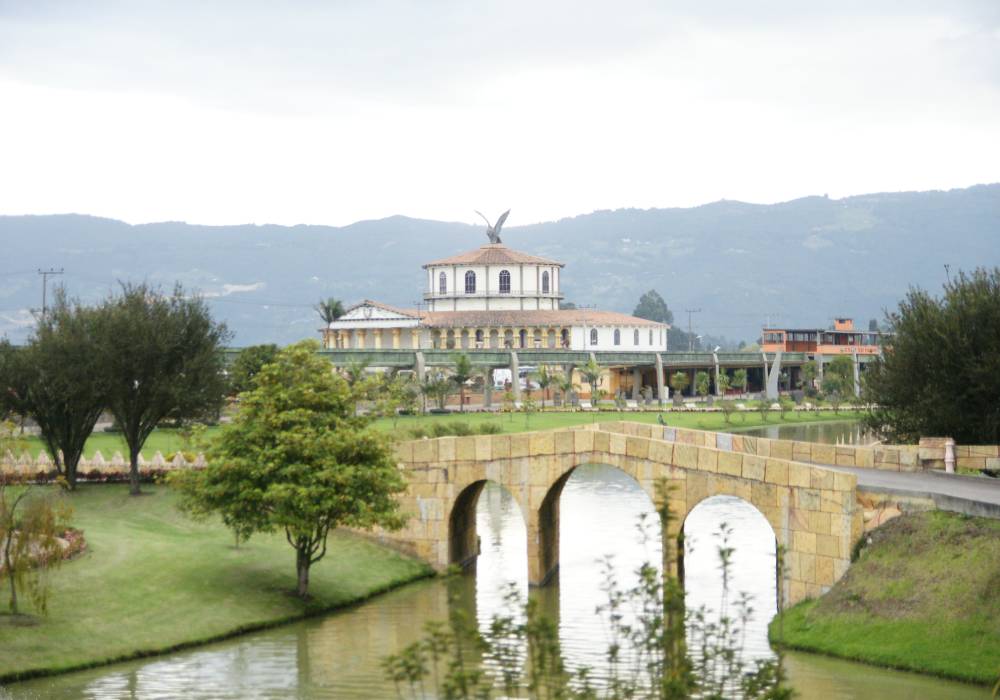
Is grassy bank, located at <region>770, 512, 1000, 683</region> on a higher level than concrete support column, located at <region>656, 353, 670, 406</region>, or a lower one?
lower

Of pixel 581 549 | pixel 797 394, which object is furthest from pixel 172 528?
pixel 797 394

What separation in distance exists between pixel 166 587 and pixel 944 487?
2086cm

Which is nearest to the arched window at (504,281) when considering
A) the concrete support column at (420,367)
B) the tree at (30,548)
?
the concrete support column at (420,367)

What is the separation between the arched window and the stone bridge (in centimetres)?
10398

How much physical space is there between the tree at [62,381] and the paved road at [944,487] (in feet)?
93.9

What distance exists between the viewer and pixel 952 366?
4678cm

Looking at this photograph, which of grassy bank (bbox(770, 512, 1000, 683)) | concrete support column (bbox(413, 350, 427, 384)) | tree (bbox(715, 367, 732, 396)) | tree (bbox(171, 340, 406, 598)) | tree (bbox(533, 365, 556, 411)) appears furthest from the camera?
tree (bbox(715, 367, 732, 396))

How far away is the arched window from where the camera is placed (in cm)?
15288

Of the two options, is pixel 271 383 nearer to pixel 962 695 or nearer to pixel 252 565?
pixel 252 565

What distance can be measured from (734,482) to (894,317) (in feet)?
61.1

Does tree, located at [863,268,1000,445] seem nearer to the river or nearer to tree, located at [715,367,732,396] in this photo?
the river

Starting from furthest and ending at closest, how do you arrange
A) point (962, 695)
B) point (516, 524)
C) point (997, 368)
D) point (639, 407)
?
point (639, 407) < point (516, 524) < point (997, 368) < point (962, 695)

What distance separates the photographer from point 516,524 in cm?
5550

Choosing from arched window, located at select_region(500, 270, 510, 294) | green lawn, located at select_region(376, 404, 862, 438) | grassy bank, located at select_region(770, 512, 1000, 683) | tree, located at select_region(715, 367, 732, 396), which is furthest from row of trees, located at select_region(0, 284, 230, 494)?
arched window, located at select_region(500, 270, 510, 294)
